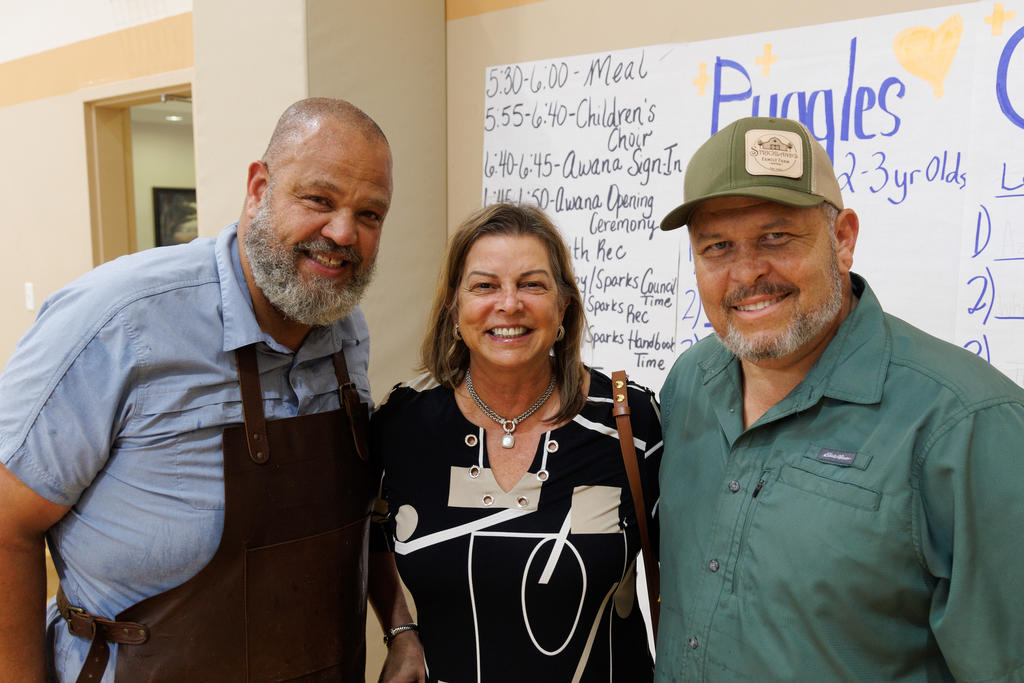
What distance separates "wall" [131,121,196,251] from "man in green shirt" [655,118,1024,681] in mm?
7148

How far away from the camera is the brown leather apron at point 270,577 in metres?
1.36

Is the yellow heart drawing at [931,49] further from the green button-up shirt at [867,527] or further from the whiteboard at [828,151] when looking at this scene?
the green button-up shirt at [867,527]

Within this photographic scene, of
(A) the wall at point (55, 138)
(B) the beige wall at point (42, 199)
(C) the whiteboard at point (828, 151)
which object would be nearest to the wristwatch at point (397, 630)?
(C) the whiteboard at point (828, 151)

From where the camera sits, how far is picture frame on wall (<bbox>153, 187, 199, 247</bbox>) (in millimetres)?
7410

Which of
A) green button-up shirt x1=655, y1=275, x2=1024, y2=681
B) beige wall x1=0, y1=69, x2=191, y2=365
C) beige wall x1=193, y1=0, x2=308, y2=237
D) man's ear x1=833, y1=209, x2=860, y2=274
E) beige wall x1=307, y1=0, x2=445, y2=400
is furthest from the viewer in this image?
beige wall x1=0, y1=69, x2=191, y2=365

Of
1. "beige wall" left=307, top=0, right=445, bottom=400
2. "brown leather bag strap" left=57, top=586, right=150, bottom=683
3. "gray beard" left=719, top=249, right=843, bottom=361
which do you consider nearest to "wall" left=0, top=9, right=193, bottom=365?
"beige wall" left=307, top=0, right=445, bottom=400

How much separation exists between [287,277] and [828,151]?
1.41 meters

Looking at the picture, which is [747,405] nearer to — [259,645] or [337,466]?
[337,466]

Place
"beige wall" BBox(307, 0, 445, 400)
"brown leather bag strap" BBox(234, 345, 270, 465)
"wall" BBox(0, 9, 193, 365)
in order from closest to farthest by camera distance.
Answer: "brown leather bag strap" BBox(234, 345, 270, 465) → "beige wall" BBox(307, 0, 445, 400) → "wall" BBox(0, 9, 193, 365)

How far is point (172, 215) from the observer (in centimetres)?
745

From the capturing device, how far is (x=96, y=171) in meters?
3.94

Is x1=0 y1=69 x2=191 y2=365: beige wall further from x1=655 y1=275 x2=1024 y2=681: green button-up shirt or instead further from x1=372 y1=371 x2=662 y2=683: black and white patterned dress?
x1=655 y1=275 x2=1024 y2=681: green button-up shirt

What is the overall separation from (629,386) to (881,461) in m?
0.62

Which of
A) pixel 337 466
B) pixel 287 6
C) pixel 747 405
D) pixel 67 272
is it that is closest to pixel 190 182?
pixel 67 272
